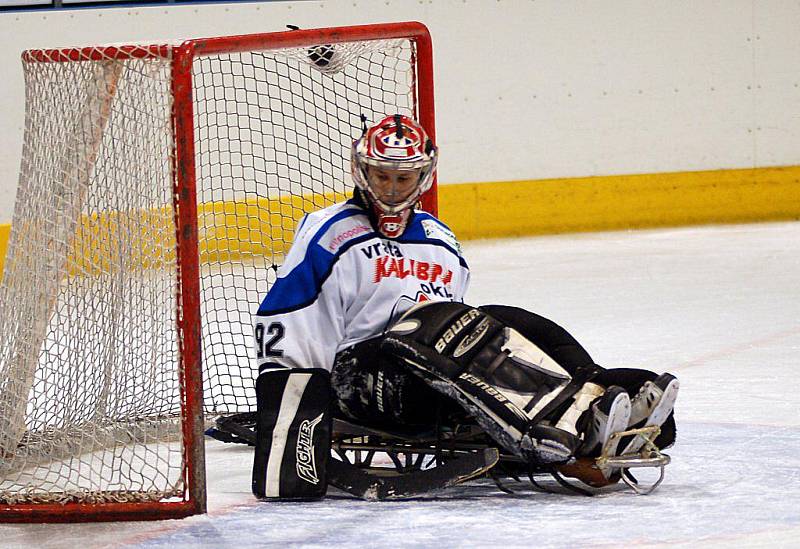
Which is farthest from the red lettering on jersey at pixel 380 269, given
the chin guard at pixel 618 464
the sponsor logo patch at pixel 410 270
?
the chin guard at pixel 618 464

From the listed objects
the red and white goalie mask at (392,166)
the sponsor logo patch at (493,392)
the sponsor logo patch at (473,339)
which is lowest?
the sponsor logo patch at (493,392)

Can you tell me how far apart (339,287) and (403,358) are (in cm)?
31

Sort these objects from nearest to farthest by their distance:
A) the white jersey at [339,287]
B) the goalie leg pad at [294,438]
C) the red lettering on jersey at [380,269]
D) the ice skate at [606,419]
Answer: the ice skate at [606,419]
the goalie leg pad at [294,438]
the white jersey at [339,287]
the red lettering on jersey at [380,269]

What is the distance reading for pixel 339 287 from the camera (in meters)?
3.47

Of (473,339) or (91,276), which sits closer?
(473,339)

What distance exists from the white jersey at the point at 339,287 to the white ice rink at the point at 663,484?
0.35 m

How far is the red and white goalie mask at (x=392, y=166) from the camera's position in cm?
344

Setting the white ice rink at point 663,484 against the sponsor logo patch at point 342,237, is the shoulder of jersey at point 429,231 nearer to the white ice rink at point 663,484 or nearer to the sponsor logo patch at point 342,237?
the sponsor logo patch at point 342,237

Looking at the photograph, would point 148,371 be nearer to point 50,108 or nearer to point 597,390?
point 50,108

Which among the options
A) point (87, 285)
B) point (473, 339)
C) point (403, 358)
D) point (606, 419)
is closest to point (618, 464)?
point (606, 419)

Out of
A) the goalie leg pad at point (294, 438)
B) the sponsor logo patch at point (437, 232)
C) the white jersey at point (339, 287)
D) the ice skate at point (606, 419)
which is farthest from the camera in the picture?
the sponsor logo patch at point (437, 232)

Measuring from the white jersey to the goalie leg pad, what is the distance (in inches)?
3.4

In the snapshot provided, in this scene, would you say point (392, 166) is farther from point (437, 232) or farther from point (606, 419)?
point (606, 419)

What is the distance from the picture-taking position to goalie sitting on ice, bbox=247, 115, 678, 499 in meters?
3.16
